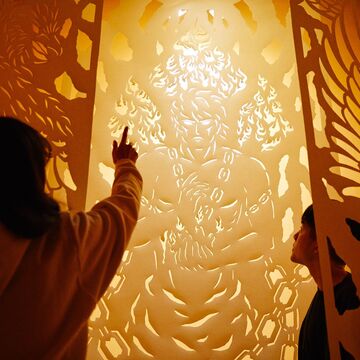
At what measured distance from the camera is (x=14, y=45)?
1621 mm

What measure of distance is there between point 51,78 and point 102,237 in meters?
0.86

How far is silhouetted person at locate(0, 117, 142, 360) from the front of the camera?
834 mm

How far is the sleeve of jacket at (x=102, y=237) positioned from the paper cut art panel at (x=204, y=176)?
0.98 metres

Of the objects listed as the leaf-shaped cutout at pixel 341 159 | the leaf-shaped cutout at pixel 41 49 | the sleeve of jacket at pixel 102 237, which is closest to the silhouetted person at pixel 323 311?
the leaf-shaped cutout at pixel 341 159

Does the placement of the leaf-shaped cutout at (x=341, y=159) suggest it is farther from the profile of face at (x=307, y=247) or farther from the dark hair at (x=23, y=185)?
the dark hair at (x=23, y=185)

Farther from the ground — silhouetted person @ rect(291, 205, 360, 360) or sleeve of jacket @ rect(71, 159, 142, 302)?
sleeve of jacket @ rect(71, 159, 142, 302)

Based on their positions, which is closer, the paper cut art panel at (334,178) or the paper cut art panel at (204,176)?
the paper cut art panel at (334,178)

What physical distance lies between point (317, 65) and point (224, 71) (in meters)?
0.81

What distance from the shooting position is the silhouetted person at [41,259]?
83cm

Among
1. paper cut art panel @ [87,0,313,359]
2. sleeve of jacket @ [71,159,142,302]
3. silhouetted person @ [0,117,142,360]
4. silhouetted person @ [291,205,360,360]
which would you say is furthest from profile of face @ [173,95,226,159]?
silhouetted person @ [0,117,142,360]

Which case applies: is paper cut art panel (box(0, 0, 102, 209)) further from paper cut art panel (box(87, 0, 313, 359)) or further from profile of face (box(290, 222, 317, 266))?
profile of face (box(290, 222, 317, 266))

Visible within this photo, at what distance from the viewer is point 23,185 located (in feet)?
2.88

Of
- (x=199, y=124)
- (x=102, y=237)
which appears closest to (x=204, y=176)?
(x=199, y=124)

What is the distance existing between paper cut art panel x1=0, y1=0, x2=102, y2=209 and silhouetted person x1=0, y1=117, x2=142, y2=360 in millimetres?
531
